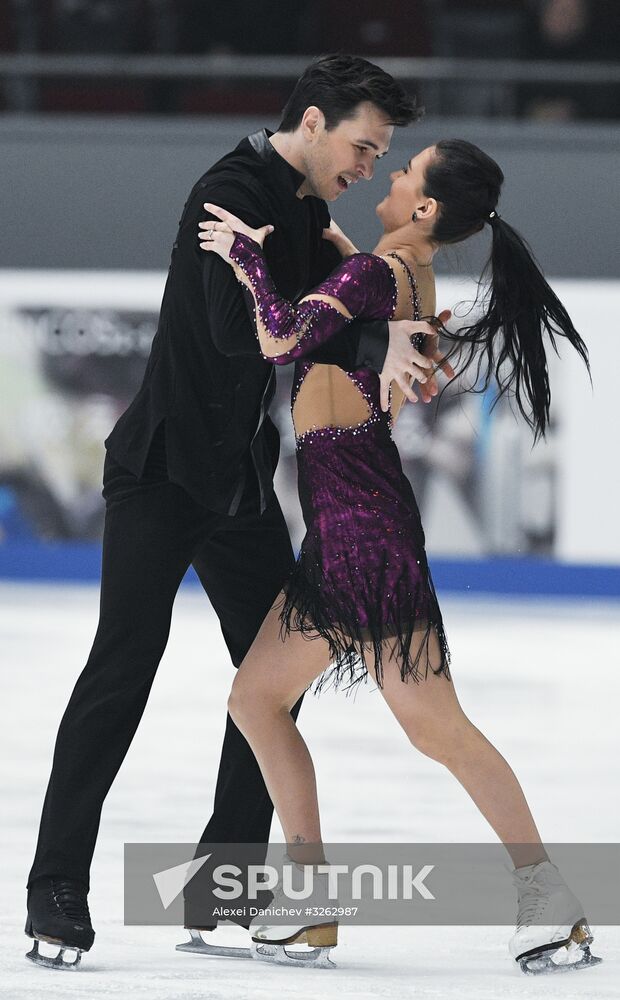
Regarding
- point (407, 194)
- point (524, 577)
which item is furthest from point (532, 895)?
point (524, 577)

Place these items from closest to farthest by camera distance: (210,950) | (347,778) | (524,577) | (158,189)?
(210,950) → (347,778) → (524,577) → (158,189)

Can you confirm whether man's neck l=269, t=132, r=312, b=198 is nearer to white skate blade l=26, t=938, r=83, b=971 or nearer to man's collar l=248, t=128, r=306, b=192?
man's collar l=248, t=128, r=306, b=192

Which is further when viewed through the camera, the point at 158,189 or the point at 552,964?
the point at 158,189

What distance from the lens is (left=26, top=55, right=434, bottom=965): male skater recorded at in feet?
7.55

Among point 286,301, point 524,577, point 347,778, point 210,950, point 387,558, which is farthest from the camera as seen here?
point 524,577

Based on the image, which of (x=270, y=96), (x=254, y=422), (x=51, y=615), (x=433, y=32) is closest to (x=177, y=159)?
(x=270, y=96)

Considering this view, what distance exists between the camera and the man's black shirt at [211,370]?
7.68 ft

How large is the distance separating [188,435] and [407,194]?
1.60 ft

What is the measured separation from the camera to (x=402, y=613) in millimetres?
2320

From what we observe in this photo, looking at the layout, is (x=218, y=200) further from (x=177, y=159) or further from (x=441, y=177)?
(x=177, y=159)

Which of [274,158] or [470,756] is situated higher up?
[274,158]

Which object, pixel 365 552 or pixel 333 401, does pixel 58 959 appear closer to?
pixel 365 552

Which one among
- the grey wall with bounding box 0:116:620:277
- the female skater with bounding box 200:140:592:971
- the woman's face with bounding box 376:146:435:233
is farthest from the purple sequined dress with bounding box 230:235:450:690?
the grey wall with bounding box 0:116:620:277

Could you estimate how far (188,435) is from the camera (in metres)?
2.35
